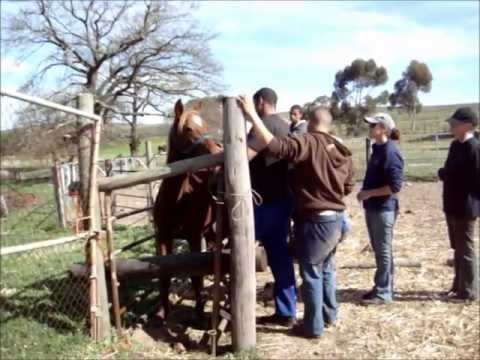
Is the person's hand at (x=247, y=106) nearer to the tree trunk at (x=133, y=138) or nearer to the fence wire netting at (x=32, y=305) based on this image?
the fence wire netting at (x=32, y=305)

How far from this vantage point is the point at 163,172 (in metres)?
4.35

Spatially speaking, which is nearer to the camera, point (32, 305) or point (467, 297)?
point (32, 305)

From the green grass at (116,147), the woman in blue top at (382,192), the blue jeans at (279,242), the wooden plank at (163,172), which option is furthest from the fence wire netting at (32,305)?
the green grass at (116,147)

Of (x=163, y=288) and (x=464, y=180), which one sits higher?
Answer: (x=464, y=180)

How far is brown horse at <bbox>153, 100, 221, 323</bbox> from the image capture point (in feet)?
15.2

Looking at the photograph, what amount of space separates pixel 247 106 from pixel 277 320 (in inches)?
78.7

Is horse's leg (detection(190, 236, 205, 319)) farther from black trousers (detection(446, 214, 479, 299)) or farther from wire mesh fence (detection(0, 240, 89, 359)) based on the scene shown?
black trousers (detection(446, 214, 479, 299))

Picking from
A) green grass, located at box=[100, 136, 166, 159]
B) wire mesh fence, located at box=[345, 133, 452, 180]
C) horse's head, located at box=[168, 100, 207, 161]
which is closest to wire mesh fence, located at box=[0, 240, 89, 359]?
horse's head, located at box=[168, 100, 207, 161]

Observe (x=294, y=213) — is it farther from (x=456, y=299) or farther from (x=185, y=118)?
(x=456, y=299)

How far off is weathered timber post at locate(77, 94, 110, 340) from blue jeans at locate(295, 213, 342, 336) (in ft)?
5.29

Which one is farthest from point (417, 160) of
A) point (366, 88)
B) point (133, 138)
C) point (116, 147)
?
point (116, 147)

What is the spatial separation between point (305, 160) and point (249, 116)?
0.59m

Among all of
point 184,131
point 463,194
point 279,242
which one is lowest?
point 279,242

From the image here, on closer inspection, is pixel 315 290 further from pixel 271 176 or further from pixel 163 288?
pixel 163 288
